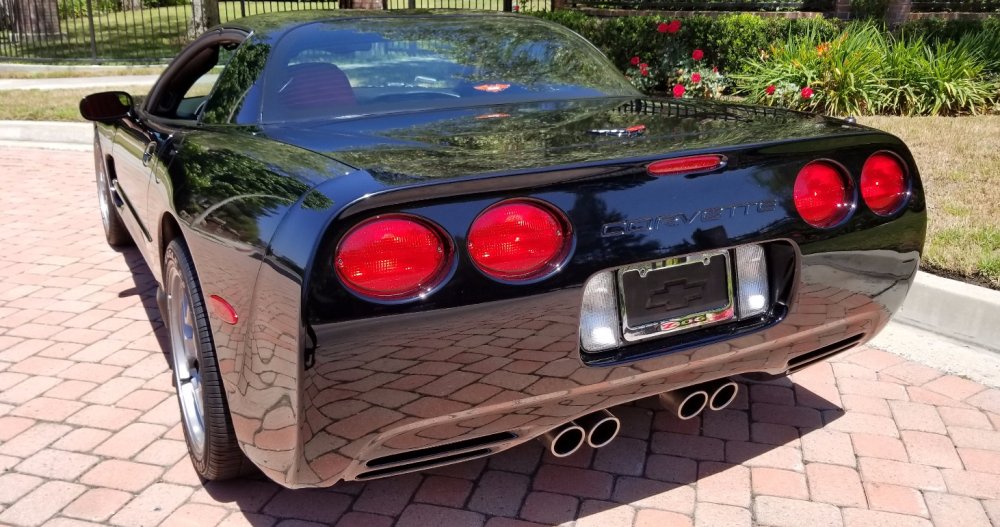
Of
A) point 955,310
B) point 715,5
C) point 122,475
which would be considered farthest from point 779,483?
point 715,5

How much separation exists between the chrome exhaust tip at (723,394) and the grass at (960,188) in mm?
2032

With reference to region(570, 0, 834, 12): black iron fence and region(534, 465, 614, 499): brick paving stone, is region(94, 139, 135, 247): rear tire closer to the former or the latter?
region(534, 465, 614, 499): brick paving stone

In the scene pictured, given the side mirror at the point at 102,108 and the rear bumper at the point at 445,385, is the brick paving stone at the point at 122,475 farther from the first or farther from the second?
the side mirror at the point at 102,108

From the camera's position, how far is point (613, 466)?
3033 millimetres

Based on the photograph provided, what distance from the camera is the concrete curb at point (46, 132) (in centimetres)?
946

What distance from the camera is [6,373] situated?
386 cm

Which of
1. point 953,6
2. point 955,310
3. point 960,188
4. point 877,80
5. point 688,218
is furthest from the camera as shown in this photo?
point 953,6

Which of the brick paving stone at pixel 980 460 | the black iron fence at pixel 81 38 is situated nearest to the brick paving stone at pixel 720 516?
the brick paving stone at pixel 980 460

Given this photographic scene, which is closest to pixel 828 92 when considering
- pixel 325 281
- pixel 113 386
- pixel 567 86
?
pixel 567 86

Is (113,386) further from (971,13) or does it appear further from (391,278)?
(971,13)

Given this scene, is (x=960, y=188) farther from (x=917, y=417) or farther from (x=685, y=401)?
(x=685, y=401)

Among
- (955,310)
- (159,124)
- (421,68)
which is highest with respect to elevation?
(421,68)

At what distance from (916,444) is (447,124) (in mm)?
1956

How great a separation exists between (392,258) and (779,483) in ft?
5.18
